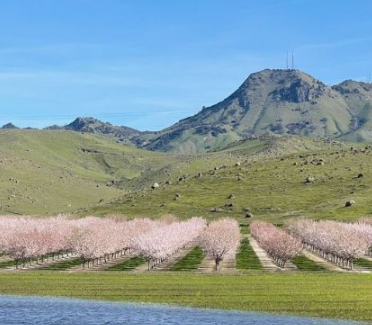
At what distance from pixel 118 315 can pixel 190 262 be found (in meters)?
74.5

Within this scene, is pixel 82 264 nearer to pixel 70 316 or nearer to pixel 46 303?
Result: pixel 46 303

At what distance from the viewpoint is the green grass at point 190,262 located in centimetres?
14125

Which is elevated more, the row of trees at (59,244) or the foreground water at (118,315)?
the row of trees at (59,244)

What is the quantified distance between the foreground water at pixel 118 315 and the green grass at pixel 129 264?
51.5 metres

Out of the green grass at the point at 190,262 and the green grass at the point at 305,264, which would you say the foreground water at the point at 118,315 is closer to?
the green grass at the point at 190,262

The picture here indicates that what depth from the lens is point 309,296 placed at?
96438 millimetres

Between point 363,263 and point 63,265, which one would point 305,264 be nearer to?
point 363,263

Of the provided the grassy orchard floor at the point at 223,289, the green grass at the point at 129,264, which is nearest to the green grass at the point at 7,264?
the grassy orchard floor at the point at 223,289

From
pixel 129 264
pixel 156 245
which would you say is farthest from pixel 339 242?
pixel 129 264

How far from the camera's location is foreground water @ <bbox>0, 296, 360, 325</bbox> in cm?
7594

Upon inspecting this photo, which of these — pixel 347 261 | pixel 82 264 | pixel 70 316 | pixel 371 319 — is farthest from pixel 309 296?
pixel 82 264

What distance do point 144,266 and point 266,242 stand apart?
27.5 m

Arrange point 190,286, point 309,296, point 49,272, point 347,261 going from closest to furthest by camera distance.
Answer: point 309,296 → point 190,286 → point 49,272 → point 347,261

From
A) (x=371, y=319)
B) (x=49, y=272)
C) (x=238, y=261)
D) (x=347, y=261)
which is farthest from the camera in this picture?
(x=238, y=261)
